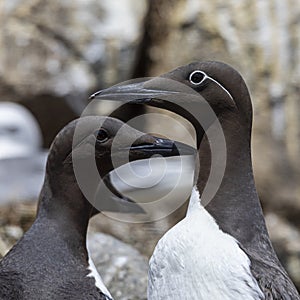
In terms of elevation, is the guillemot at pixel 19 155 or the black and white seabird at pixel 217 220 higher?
the black and white seabird at pixel 217 220

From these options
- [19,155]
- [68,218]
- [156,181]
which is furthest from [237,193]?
[19,155]

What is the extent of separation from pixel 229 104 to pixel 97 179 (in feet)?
2.91

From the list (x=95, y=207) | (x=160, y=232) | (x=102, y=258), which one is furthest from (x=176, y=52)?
(x=95, y=207)

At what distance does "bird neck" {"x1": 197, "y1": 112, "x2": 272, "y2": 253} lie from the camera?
18.1 feet

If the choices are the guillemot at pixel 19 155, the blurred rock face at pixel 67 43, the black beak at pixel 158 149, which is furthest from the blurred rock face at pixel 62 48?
the black beak at pixel 158 149

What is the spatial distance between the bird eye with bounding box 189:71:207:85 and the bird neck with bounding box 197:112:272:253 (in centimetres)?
21

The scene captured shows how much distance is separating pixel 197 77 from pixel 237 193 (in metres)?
0.63

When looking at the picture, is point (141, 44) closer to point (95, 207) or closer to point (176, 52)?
point (176, 52)

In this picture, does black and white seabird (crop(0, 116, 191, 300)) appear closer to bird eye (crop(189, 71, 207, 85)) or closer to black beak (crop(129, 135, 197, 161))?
black beak (crop(129, 135, 197, 161))

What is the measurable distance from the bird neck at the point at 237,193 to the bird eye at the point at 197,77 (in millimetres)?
214

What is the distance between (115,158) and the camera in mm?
5953

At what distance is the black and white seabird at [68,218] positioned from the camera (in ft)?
18.4

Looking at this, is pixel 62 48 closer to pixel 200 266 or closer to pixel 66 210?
pixel 66 210

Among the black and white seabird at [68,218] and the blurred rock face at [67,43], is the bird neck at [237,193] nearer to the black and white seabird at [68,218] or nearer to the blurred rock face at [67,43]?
the black and white seabird at [68,218]
